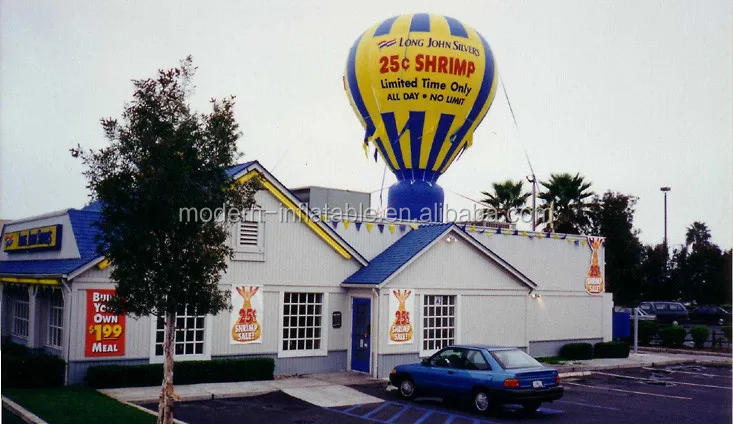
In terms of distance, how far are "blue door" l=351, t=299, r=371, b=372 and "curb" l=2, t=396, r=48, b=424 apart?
34.8ft

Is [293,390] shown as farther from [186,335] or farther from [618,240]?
[618,240]

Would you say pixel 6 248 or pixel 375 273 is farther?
pixel 6 248

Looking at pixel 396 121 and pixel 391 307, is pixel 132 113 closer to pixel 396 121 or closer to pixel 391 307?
pixel 391 307

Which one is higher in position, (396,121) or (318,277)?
(396,121)

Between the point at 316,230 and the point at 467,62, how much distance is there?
11.9 m

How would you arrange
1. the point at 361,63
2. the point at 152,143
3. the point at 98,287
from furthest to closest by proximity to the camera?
the point at 361,63
the point at 98,287
the point at 152,143

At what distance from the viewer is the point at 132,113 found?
13109 mm

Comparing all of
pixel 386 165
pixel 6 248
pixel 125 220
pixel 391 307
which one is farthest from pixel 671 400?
pixel 6 248

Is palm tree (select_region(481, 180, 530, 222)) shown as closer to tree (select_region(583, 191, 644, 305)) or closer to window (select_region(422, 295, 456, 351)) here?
tree (select_region(583, 191, 644, 305))

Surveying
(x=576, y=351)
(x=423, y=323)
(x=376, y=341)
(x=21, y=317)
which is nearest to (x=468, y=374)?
(x=376, y=341)

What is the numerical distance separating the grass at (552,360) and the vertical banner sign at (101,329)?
52.1ft

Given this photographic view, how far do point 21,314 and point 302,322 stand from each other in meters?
9.81

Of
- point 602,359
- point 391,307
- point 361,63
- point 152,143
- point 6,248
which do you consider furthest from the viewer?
point 361,63

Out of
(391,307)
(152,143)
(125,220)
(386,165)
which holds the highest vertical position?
(386,165)
